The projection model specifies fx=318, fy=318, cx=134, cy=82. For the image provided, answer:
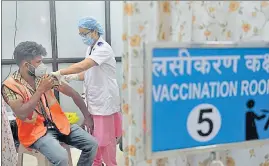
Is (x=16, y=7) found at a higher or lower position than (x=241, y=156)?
higher

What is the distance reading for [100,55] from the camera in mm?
2502

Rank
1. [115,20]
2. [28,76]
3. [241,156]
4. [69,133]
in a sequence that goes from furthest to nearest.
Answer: [115,20]
[69,133]
[28,76]
[241,156]

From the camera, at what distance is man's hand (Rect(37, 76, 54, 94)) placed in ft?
6.65

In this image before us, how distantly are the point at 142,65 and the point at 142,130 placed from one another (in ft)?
0.66

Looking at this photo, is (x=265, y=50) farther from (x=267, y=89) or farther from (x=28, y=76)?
(x=28, y=76)

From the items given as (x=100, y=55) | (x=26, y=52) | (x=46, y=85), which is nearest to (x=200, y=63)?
(x=46, y=85)

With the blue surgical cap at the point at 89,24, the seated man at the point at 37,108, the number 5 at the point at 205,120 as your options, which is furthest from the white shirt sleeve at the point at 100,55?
the number 5 at the point at 205,120

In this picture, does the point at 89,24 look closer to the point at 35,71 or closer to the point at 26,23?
the point at 35,71

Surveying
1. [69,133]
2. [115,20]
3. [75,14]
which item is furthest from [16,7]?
[69,133]

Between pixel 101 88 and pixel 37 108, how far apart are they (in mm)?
635

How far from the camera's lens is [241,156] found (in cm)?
122

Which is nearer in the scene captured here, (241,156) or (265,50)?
(265,50)

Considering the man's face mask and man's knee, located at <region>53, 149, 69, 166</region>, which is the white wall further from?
man's knee, located at <region>53, 149, 69, 166</region>

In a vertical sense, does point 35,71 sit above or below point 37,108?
above
